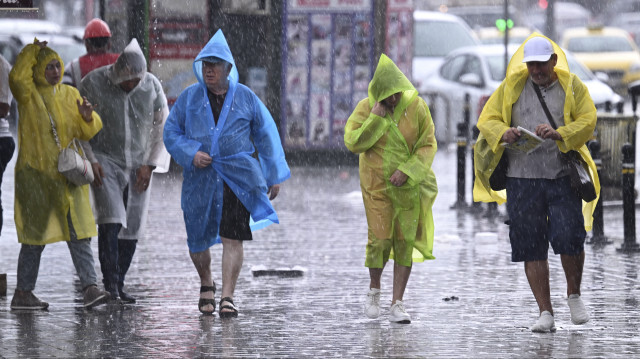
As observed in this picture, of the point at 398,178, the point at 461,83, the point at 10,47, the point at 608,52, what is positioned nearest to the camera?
the point at 398,178

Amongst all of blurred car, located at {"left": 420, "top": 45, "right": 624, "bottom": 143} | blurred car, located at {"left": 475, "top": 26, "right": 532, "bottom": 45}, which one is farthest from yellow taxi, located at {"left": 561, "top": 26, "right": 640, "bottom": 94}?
blurred car, located at {"left": 420, "top": 45, "right": 624, "bottom": 143}

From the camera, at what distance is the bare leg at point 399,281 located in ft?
28.6

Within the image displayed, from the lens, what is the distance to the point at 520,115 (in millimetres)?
8406

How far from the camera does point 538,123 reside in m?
8.35

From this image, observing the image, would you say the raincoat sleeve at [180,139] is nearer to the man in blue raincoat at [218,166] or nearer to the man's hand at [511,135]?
the man in blue raincoat at [218,166]

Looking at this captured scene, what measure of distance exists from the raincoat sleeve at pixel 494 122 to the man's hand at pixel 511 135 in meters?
0.05

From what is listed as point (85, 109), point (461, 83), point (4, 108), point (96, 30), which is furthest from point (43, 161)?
point (461, 83)

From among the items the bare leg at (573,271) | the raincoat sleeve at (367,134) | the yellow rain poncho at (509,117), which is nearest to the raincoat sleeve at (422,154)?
the raincoat sleeve at (367,134)

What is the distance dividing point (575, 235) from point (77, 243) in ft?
10.9

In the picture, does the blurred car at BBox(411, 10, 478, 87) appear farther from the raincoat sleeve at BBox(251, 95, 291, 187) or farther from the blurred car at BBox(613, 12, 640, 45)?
the blurred car at BBox(613, 12, 640, 45)

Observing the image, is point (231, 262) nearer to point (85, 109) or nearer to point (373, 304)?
point (373, 304)

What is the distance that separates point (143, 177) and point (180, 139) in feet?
2.18

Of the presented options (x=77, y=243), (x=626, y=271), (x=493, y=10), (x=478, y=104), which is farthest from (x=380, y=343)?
(x=493, y=10)

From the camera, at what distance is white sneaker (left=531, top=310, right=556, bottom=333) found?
26.7ft
